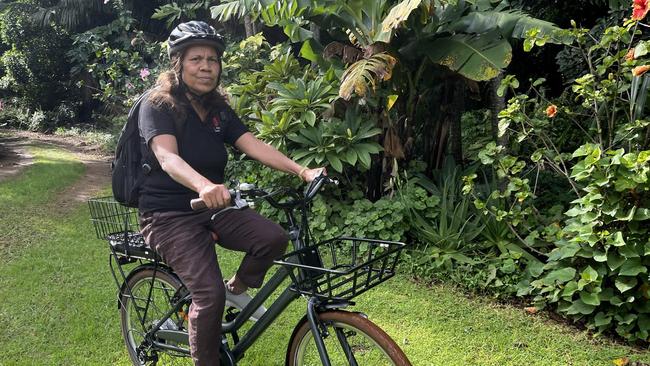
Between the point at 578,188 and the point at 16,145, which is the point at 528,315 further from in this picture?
the point at 16,145

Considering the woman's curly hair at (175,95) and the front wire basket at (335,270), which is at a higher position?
the woman's curly hair at (175,95)

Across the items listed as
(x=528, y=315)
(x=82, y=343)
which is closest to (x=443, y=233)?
(x=528, y=315)

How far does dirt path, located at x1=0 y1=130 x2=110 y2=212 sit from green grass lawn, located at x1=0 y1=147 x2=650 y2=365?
222 cm

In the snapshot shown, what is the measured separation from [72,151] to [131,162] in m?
10.2

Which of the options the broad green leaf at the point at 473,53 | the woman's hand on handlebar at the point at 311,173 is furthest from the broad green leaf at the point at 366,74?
the woman's hand on handlebar at the point at 311,173

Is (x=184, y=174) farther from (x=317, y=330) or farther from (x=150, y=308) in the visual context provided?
(x=150, y=308)

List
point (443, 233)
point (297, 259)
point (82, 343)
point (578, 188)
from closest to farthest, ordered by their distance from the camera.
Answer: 1. point (297, 259)
2. point (82, 343)
3. point (578, 188)
4. point (443, 233)

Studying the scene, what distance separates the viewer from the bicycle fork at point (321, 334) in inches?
80.4

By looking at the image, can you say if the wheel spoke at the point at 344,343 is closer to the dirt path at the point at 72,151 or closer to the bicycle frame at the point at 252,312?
the bicycle frame at the point at 252,312

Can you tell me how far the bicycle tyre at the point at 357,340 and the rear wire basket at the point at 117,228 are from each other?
96 centimetres

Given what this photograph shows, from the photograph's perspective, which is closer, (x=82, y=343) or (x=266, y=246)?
(x=266, y=246)

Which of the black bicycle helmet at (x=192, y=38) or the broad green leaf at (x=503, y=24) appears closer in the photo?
the black bicycle helmet at (x=192, y=38)

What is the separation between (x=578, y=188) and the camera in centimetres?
374

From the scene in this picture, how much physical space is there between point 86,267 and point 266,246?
3012mm
